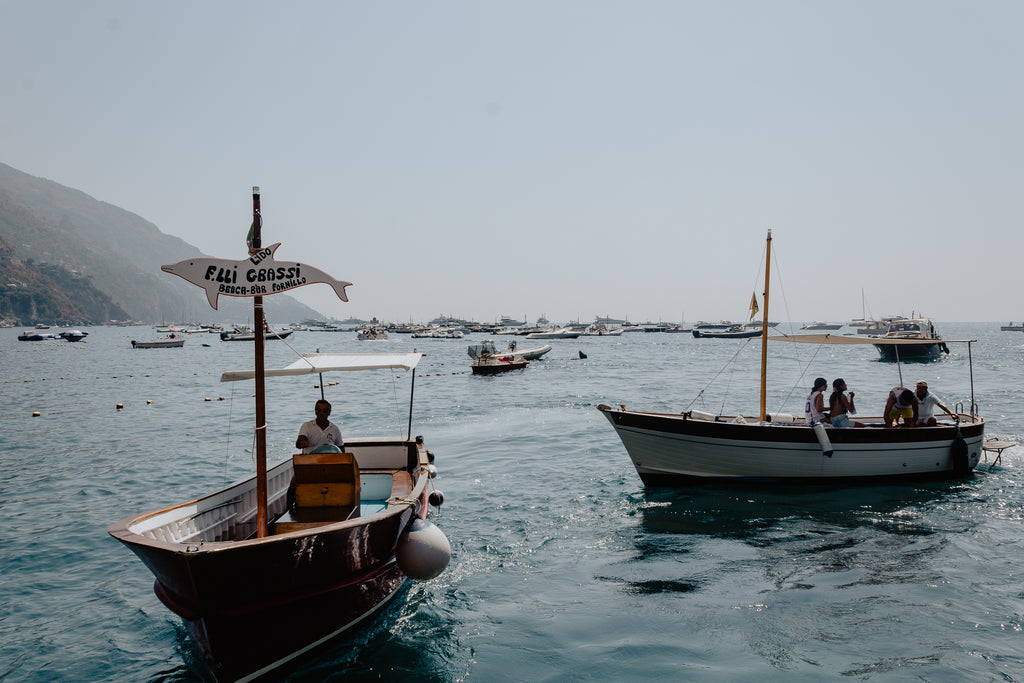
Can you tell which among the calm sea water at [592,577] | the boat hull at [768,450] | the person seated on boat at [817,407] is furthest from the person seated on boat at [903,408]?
the person seated on boat at [817,407]

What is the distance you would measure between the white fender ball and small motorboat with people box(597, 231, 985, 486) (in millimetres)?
6376

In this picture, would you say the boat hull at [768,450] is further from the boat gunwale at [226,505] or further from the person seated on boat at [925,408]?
the boat gunwale at [226,505]

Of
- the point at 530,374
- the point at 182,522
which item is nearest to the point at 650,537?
the point at 182,522

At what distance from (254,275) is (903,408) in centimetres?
1507

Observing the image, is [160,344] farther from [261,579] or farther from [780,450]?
[261,579]

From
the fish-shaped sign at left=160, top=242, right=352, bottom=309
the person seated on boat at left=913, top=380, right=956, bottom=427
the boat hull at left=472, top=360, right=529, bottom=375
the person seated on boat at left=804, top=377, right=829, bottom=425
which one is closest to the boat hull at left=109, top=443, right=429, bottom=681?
the fish-shaped sign at left=160, top=242, right=352, bottom=309

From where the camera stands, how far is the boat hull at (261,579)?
220 inches

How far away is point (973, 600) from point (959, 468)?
762 cm

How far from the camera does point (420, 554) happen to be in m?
7.40

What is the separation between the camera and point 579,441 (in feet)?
70.9

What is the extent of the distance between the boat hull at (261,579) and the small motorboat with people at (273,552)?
0.01 metres

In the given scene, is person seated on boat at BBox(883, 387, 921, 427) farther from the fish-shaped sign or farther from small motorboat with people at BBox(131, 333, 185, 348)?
small motorboat with people at BBox(131, 333, 185, 348)

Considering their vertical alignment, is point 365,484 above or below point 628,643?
above

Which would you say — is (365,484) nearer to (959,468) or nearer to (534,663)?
(534,663)
